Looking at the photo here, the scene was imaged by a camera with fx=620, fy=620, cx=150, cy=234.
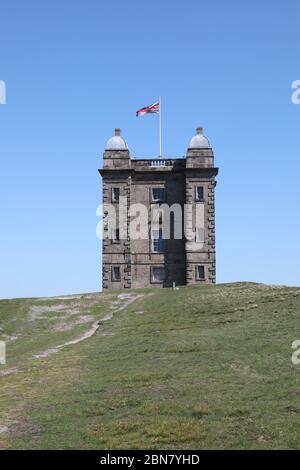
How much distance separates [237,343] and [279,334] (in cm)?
226

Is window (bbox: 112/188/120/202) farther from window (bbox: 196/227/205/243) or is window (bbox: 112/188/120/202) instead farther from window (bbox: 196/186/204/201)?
window (bbox: 196/227/205/243)

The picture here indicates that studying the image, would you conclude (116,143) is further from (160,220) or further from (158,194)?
(160,220)

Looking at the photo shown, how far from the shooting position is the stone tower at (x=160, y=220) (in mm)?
62156

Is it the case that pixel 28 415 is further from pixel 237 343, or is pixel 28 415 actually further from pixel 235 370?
pixel 237 343

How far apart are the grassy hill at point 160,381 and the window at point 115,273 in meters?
22.6

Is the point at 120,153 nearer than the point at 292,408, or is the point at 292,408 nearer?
the point at 292,408

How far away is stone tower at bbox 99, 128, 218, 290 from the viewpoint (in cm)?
6216

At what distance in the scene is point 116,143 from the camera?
2559 inches

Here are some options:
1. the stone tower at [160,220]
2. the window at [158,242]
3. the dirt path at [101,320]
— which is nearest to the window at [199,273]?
the stone tower at [160,220]

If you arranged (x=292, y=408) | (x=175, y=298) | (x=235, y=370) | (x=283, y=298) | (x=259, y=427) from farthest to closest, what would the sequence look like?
(x=175, y=298)
(x=283, y=298)
(x=235, y=370)
(x=292, y=408)
(x=259, y=427)

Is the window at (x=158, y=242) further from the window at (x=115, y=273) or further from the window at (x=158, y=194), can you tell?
the window at (x=115, y=273)

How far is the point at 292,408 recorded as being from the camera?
14508 millimetres
